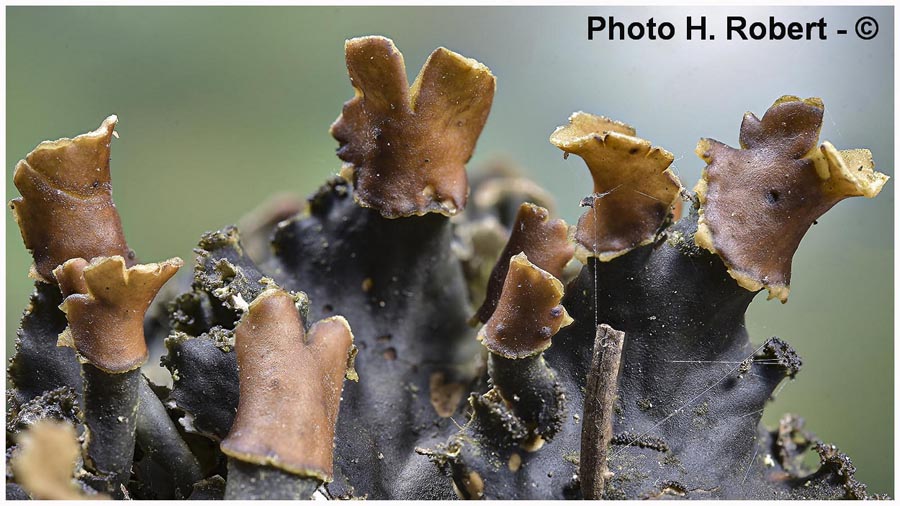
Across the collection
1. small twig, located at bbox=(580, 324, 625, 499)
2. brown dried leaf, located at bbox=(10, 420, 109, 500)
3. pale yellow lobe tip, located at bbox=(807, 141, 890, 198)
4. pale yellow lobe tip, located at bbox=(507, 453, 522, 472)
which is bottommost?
pale yellow lobe tip, located at bbox=(507, 453, 522, 472)

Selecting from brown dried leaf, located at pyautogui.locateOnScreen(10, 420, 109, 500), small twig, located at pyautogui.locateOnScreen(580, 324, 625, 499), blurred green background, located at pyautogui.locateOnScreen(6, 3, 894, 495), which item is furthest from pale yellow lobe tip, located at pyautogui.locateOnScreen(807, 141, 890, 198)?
brown dried leaf, located at pyautogui.locateOnScreen(10, 420, 109, 500)

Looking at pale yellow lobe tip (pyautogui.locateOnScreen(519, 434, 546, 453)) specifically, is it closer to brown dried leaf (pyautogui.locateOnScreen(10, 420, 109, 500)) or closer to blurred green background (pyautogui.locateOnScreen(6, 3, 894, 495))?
blurred green background (pyautogui.locateOnScreen(6, 3, 894, 495))

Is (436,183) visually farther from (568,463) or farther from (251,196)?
(251,196)

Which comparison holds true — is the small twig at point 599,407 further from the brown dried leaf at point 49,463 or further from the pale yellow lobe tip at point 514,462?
the brown dried leaf at point 49,463

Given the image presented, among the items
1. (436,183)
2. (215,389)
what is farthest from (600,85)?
(215,389)

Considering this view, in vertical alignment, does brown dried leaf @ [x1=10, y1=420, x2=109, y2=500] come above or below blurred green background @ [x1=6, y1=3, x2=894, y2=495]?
above

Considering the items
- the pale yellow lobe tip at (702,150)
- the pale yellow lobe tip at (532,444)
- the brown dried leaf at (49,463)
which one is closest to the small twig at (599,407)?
the pale yellow lobe tip at (532,444)
